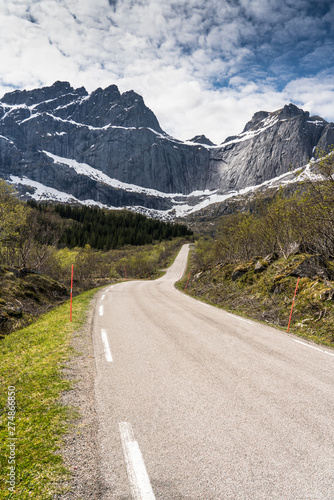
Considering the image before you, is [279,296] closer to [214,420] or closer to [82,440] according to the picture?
[214,420]

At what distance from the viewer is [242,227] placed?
84.8 ft

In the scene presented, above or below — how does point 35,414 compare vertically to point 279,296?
below

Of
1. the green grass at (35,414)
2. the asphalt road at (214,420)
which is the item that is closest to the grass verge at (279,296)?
the asphalt road at (214,420)

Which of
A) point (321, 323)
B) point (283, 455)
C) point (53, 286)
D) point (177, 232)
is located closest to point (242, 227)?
point (321, 323)

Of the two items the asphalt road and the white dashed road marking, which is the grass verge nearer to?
the asphalt road

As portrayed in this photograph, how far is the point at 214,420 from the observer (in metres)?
3.76

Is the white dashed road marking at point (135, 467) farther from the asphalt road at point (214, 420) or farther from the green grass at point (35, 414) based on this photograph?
the green grass at point (35, 414)

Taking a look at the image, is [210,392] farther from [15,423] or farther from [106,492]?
[15,423]

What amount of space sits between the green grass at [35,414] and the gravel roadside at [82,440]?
115mm

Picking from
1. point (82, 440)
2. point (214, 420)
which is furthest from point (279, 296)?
point (82, 440)

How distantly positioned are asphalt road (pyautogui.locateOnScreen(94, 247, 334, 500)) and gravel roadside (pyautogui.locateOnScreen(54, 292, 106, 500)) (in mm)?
119

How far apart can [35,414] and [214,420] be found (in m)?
2.67

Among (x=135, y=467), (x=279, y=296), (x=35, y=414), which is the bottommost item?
(x=35, y=414)

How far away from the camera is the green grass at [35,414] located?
8.51 ft
